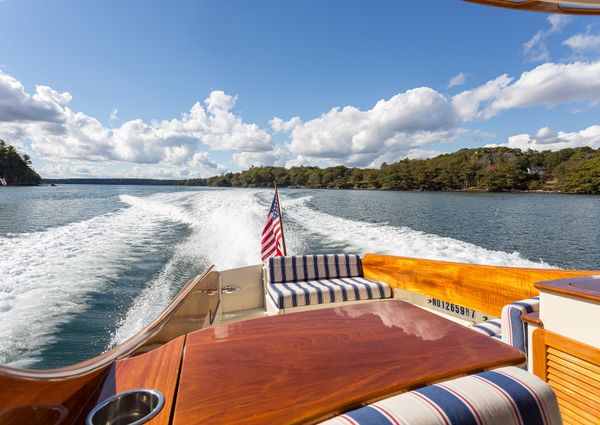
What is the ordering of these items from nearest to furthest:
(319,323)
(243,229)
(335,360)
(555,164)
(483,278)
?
(335,360) → (319,323) → (483,278) → (243,229) → (555,164)

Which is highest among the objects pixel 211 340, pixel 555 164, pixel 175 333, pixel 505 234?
pixel 555 164

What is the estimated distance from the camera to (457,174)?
48.1m

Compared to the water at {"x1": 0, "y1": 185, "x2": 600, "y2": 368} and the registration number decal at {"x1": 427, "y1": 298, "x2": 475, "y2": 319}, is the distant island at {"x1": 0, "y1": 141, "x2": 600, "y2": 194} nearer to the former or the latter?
the water at {"x1": 0, "y1": 185, "x2": 600, "y2": 368}

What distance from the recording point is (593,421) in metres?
1.34

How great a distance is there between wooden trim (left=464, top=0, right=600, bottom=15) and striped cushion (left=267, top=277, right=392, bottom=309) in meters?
2.34

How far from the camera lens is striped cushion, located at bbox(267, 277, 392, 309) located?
2943 millimetres

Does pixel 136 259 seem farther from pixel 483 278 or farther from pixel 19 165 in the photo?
pixel 19 165

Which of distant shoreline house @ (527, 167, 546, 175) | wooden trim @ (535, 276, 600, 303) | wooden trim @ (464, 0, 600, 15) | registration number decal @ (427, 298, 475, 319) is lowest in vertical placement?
registration number decal @ (427, 298, 475, 319)

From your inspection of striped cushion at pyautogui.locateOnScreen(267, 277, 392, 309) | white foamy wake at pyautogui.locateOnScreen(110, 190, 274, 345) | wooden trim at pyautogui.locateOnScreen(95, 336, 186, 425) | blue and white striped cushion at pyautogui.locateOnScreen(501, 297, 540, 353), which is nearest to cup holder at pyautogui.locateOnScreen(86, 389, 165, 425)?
wooden trim at pyautogui.locateOnScreen(95, 336, 186, 425)

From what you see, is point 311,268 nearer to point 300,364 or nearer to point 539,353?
point 539,353

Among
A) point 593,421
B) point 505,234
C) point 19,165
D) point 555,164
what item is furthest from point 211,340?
point 19,165

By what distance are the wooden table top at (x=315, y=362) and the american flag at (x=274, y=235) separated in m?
2.93

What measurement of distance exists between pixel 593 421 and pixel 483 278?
Answer: 4.20 ft

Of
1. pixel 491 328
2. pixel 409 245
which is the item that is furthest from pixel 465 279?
pixel 409 245
